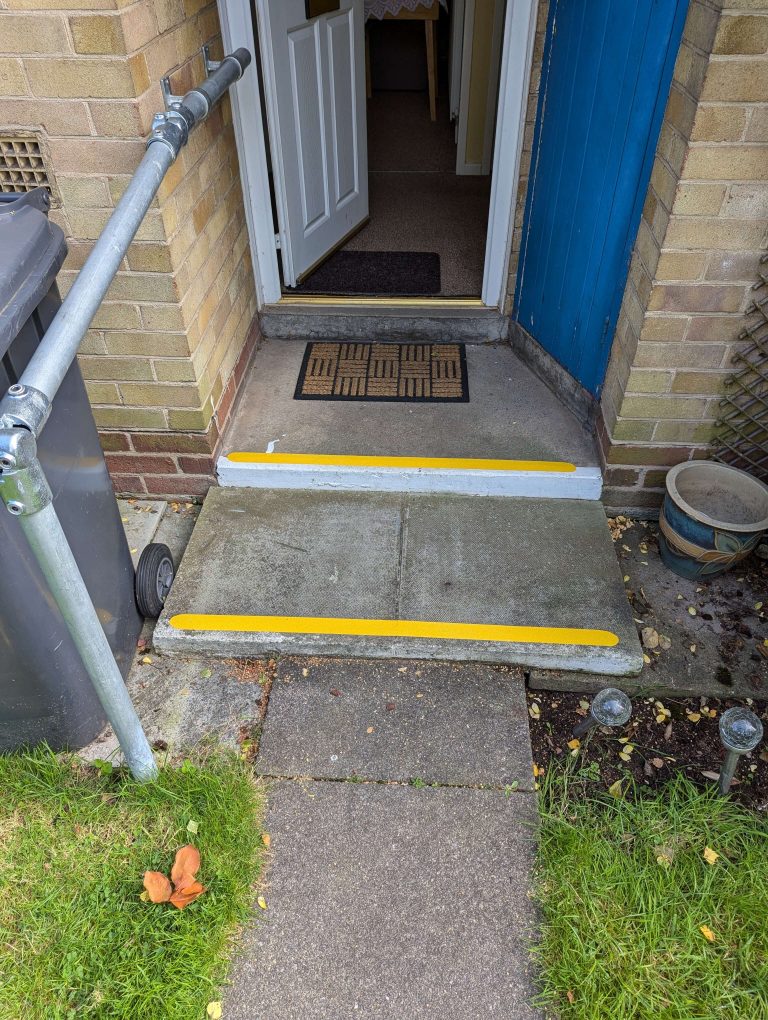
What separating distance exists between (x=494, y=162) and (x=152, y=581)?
2416 mm

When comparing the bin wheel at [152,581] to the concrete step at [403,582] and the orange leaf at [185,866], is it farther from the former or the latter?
the orange leaf at [185,866]

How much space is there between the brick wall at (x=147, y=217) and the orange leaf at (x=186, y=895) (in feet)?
5.16

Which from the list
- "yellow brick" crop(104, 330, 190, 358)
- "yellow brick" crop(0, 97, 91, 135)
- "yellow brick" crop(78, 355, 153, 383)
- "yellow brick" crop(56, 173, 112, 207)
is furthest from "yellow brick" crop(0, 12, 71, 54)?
"yellow brick" crop(78, 355, 153, 383)

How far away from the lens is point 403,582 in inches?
101

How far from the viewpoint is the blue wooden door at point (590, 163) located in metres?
2.34

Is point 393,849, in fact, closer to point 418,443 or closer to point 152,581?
point 152,581

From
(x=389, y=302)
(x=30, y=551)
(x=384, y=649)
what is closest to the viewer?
(x=30, y=551)

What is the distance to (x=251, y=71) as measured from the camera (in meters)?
2.98

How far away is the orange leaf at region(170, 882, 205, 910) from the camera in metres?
1.79

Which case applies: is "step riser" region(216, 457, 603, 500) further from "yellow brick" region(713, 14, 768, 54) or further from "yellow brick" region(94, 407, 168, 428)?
"yellow brick" region(713, 14, 768, 54)

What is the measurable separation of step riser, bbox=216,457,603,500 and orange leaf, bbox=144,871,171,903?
1.53 m

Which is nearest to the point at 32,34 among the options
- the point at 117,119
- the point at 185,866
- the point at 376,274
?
the point at 117,119

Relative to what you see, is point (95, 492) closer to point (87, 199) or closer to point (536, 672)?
point (87, 199)

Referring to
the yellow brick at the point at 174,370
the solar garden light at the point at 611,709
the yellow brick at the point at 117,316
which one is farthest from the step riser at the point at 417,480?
the solar garden light at the point at 611,709
